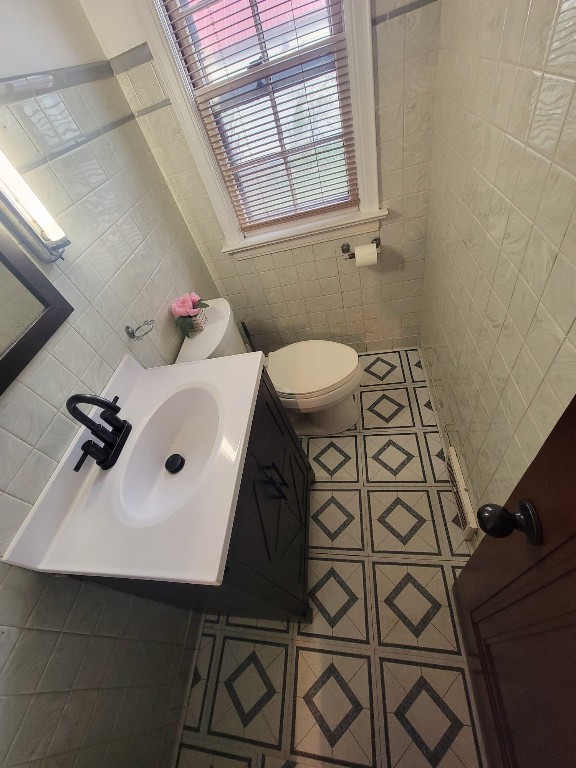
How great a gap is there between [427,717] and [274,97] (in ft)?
7.40

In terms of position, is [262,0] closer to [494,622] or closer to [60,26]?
[60,26]

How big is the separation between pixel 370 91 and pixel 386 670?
207cm

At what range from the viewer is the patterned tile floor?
39.3 inches

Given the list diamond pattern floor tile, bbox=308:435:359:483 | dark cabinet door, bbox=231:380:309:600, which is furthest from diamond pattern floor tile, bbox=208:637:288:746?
diamond pattern floor tile, bbox=308:435:359:483

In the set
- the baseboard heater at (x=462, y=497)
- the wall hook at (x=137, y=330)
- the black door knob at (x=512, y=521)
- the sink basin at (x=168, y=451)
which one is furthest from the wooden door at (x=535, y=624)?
the wall hook at (x=137, y=330)

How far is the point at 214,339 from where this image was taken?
1.38m

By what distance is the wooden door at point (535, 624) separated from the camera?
44cm

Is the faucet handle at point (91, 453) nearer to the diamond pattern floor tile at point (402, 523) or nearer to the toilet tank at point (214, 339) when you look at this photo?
the toilet tank at point (214, 339)

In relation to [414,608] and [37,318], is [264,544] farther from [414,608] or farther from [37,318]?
[37,318]

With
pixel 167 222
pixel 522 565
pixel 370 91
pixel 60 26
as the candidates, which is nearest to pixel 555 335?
pixel 522 565

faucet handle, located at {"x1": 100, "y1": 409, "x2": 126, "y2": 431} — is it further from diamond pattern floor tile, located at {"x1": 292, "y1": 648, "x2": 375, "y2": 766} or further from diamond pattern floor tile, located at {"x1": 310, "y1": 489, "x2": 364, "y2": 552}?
diamond pattern floor tile, located at {"x1": 292, "y1": 648, "x2": 375, "y2": 766}

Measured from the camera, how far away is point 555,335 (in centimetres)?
57

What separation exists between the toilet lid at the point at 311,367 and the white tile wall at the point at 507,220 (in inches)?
19.5

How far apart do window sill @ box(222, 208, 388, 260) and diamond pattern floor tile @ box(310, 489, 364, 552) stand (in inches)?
49.4
